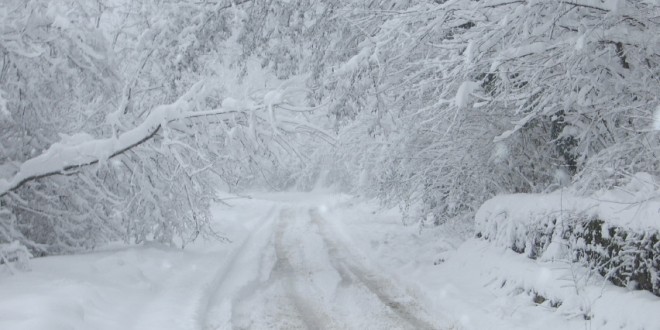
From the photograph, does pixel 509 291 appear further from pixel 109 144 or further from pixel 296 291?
pixel 109 144

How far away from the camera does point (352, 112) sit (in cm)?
896

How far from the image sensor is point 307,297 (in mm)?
8422

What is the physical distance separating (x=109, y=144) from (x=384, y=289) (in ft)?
16.6

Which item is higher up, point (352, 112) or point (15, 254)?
point (352, 112)

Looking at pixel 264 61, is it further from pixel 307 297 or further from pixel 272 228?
pixel 272 228

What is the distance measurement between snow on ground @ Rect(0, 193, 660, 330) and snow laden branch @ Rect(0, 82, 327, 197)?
4.95 feet

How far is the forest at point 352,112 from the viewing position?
5.99 meters

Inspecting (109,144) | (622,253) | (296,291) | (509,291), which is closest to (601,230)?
(622,253)

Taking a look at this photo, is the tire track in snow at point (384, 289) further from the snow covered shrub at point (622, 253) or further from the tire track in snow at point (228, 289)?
the snow covered shrub at point (622, 253)

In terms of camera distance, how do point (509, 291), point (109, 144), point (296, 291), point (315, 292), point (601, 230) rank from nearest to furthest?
point (601, 230), point (509, 291), point (109, 144), point (315, 292), point (296, 291)

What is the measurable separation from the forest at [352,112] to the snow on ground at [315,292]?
1.34 feet

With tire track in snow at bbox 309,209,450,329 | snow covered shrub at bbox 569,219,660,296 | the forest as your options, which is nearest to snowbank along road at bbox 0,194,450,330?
tire track in snow at bbox 309,209,450,329

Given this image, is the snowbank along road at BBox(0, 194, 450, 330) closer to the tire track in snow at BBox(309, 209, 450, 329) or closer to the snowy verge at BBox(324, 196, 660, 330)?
the tire track in snow at BBox(309, 209, 450, 329)

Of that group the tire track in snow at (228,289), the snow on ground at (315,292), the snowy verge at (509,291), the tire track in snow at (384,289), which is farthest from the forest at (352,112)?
the tire track in snow at (384,289)
